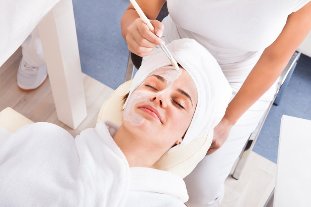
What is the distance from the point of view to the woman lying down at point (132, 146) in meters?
0.98

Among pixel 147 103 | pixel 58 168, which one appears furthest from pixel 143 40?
pixel 58 168

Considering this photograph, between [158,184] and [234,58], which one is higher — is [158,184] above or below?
below

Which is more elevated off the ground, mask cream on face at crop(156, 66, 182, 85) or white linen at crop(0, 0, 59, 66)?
white linen at crop(0, 0, 59, 66)

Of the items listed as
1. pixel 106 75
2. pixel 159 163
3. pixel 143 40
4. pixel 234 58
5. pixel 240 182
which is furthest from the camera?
pixel 106 75

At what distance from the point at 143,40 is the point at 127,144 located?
281 millimetres

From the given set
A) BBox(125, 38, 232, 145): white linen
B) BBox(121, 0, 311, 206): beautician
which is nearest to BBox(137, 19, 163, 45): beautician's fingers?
BBox(121, 0, 311, 206): beautician

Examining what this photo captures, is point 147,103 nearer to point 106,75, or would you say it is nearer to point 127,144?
point 127,144

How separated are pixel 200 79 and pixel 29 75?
41.0 inches

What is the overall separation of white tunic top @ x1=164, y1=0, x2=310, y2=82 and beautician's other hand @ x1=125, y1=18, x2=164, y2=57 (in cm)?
17

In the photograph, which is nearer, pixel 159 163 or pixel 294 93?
pixel 159 163

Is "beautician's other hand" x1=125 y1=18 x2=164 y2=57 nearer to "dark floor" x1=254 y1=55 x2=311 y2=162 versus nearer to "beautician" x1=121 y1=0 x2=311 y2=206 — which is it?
"beautician" x1=121 y1=0 x2=311 y2=206

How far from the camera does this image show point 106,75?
2.01m

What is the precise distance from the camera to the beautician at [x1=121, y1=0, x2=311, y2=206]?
1.09m

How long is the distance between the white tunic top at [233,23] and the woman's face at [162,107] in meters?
0.18
